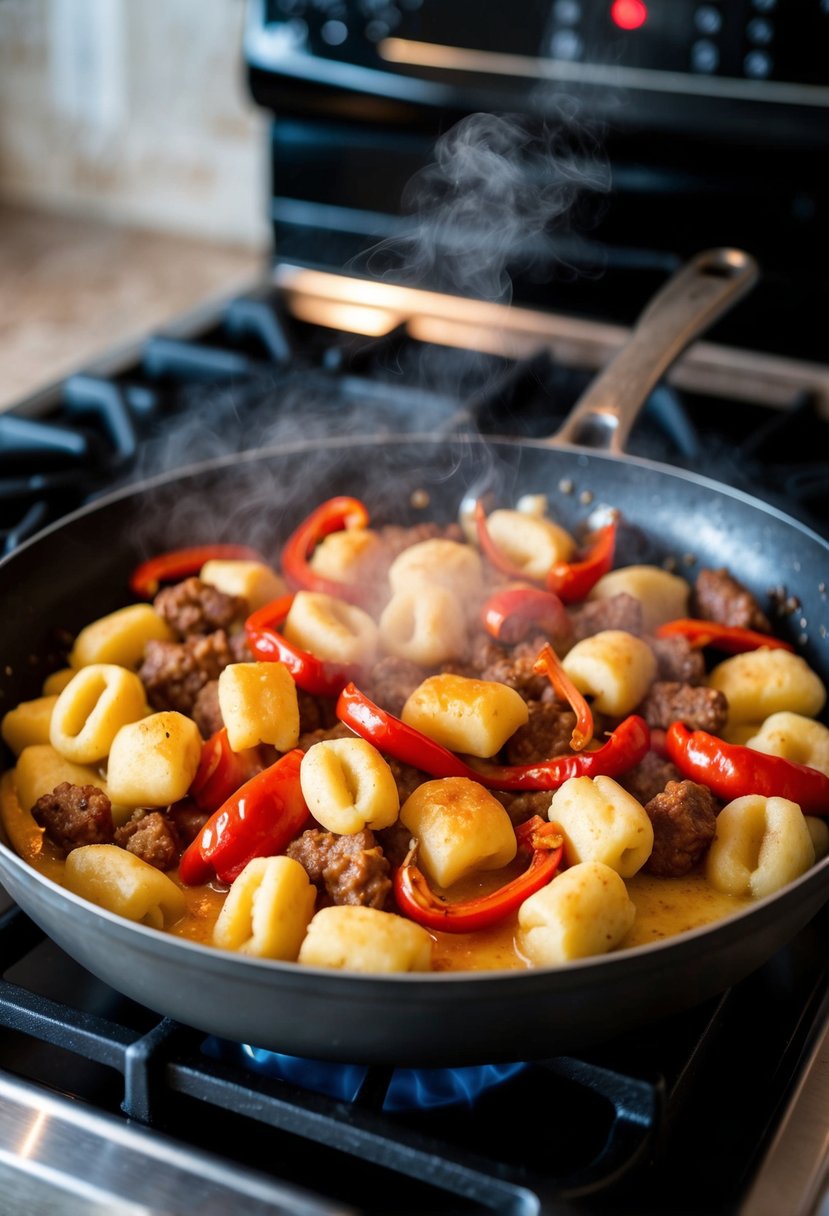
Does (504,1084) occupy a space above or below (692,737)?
below

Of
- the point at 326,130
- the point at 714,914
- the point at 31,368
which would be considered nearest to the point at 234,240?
the point at 326,130

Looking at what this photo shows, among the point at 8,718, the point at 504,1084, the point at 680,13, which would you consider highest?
the point at 680,13

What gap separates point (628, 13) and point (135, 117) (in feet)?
3.49

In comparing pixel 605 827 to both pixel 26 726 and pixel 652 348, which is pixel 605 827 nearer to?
pixel 26 726

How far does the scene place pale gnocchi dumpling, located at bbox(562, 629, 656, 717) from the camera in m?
1.20

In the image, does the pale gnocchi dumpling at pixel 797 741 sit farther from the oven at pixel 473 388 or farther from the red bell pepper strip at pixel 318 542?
the red bell pepper strip at pixel 318 542

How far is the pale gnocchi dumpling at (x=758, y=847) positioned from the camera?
1.01 metres

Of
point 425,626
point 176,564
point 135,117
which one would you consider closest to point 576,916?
point 425,626

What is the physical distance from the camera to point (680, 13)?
65.5 inches

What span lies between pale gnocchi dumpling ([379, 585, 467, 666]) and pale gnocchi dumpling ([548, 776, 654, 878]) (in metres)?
0.25

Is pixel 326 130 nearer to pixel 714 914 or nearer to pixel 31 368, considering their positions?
pixel 31 368

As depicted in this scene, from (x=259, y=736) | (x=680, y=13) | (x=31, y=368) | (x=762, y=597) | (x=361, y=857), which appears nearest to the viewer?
(x=361, y=857)

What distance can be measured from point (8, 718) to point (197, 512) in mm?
375

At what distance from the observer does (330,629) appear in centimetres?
124
